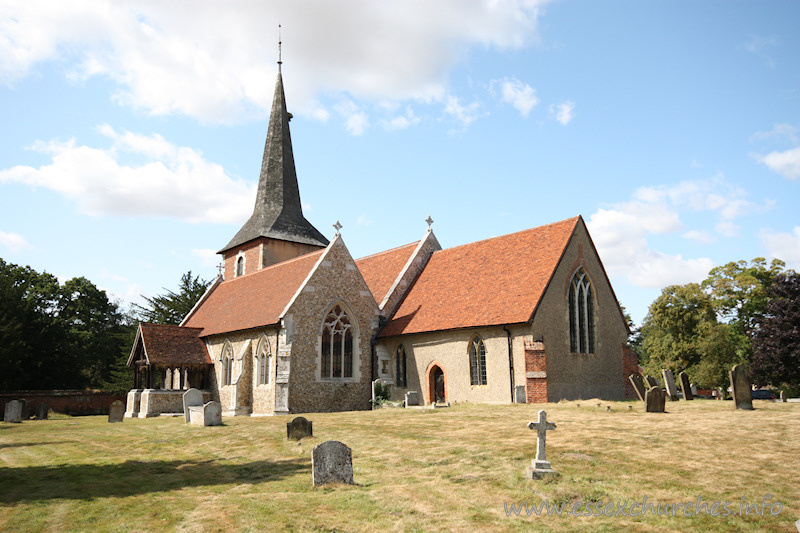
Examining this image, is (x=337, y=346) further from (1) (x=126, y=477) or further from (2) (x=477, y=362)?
(1) (x=126, y=477)

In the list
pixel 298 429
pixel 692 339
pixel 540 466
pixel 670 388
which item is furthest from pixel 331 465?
pixel 692 339

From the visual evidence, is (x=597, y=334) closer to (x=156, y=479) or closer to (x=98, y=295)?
(x=156, y=479)

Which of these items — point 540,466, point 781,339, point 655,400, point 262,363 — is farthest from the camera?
point 781,339

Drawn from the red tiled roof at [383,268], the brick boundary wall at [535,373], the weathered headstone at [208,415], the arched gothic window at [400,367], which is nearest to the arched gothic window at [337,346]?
the arched gothic window at [400,367]

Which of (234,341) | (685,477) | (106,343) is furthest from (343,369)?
(106,343)

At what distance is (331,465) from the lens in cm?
1060

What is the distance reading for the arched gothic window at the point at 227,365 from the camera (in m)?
30.3

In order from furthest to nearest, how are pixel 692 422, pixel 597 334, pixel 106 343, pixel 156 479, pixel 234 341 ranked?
pixel 106 343 → pixel 234 341 → pixel 597 334 → pixel 692 422 → pixel 156 479

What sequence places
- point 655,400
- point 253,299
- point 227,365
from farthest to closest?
point 253,299
point 227,365
point 655,400

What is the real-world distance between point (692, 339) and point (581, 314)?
22.6 meters

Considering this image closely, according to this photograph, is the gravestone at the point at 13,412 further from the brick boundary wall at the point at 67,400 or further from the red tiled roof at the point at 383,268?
the red tiled roof at the point at 383,268

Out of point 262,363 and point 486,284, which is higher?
point 486,284

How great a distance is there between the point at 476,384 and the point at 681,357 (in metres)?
26.1

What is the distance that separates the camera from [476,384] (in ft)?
80.5
